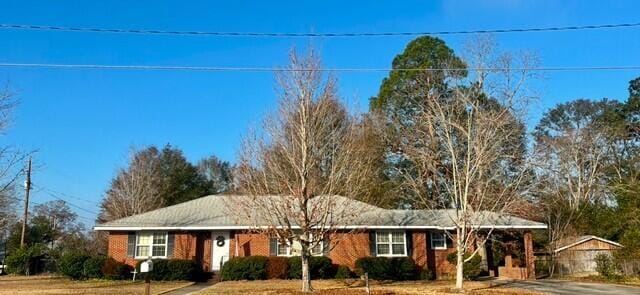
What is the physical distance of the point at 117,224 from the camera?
1026 inches

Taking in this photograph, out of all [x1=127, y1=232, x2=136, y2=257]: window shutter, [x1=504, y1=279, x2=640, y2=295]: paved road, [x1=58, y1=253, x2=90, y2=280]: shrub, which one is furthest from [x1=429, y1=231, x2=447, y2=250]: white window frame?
[x1=58, y1=253, x2=90, y2=280]: shrub

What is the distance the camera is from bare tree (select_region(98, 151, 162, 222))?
1788 inches

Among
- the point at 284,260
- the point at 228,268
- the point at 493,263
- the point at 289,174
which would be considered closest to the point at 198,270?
the point at 228,268

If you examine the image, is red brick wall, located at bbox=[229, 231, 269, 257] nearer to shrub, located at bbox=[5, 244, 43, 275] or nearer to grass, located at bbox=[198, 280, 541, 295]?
grass, located at bbox=[198, 280, 541, 295]

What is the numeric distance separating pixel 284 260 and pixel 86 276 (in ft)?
29.2

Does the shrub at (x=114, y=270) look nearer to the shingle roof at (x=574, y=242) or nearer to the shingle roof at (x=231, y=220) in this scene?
the shingle roof at (x=231, y=220)

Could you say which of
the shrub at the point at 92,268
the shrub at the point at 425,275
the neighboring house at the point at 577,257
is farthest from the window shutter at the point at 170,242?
the neighboring house at the point at 577,257

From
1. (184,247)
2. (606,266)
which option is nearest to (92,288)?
(184,247)

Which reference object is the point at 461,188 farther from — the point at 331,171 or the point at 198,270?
the point at 198,270

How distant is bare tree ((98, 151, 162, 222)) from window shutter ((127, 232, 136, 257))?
19395 mm

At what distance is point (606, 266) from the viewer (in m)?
25.2

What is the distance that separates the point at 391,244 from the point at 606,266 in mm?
9730

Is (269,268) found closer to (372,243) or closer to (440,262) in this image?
(372,243)

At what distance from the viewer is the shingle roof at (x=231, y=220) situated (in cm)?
2575
